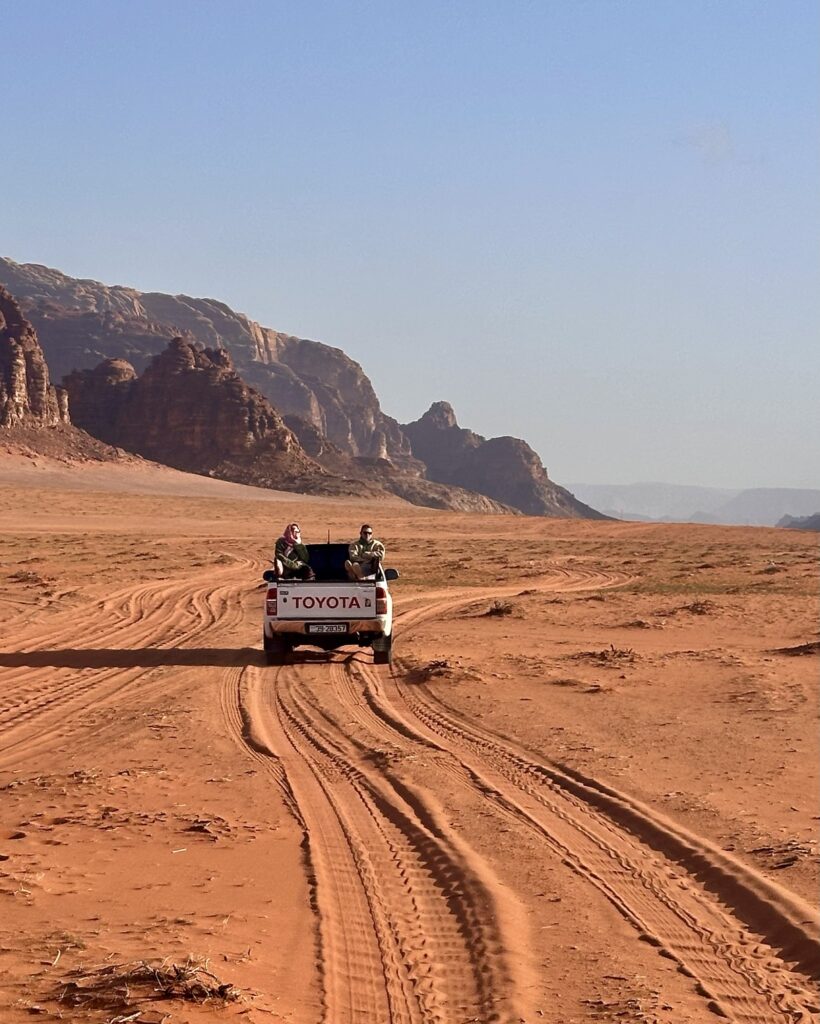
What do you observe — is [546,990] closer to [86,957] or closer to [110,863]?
[86,957]

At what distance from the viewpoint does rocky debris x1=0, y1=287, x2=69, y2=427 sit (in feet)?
405

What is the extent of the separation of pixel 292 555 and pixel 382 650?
83.1 inches

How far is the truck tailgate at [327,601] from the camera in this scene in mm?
15570

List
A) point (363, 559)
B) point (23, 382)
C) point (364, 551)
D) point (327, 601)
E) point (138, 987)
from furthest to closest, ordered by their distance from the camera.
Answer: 1. point (23, 382)
2. point (364, 551)
3. point (363, 559)
4. point (327, 601)
5. point (138, 987)

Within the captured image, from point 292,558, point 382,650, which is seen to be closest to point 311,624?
point 382,650

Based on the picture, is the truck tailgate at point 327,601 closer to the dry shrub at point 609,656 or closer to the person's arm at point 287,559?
the person's arm at point 287,559

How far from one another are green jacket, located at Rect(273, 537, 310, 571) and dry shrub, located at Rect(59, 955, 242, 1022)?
11.8 metres

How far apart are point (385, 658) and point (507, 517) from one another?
256 feet

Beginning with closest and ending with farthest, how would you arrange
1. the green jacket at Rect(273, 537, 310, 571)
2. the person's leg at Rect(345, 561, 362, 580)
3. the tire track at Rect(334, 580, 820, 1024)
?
the tire track at Rect(334, 580, 820, 1024)
the person's leg at Rect(345, 561, 362, 580)
the green jacket at Rect(273, 537, 310, 571)

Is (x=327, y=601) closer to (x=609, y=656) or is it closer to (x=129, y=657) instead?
(x=129, y=657)

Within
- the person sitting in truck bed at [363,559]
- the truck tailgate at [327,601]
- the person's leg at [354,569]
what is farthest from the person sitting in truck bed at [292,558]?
the truck tailgate at [327,601]

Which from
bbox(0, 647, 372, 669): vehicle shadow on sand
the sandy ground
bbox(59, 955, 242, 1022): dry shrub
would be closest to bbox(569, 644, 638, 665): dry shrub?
the sandy ground

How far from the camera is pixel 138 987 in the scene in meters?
4.74

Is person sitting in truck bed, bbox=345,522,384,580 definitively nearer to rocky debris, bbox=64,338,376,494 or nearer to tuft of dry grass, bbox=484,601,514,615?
tuft of dry grass, bbox=484,601,514,615
